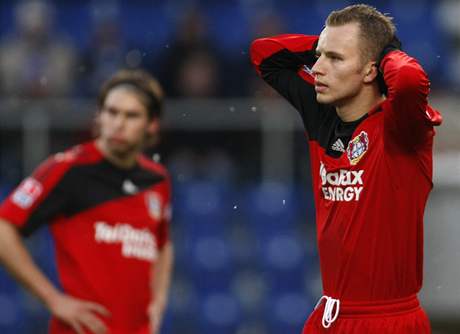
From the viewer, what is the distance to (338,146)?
15.8 feet

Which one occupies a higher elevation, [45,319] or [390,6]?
[390,6]

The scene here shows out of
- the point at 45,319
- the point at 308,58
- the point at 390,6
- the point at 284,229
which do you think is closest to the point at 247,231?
the point at 284,229

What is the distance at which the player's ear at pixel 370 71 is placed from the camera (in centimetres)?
473

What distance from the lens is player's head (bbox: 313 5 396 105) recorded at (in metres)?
4.73

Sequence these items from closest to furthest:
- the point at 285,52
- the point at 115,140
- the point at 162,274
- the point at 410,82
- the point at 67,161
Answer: the point at 410,82 < the point at 285,52 < the point at 67,161 < the point at 115,140 < the point at 162,274

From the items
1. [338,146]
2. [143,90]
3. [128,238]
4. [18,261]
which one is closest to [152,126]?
[143,90]

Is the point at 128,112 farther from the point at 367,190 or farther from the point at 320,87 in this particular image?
the point at 367,190

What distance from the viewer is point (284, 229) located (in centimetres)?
975

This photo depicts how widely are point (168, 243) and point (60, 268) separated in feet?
3.38

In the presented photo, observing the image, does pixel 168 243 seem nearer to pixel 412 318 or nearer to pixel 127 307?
pixel 127 307

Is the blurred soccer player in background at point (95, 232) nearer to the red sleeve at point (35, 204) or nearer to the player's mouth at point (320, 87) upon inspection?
the red sleeve at point (35, 204)

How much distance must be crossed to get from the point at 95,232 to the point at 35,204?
38cm

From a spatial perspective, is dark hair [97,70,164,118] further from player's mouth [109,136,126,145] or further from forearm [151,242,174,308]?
forearm [151,242,174,308]

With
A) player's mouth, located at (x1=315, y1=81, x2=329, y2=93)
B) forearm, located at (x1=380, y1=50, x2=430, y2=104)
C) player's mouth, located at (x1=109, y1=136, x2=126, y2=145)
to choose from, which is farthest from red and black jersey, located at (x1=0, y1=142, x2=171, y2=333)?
forearm, located at (x1=380, y1=50, x2=430, y2=104)
